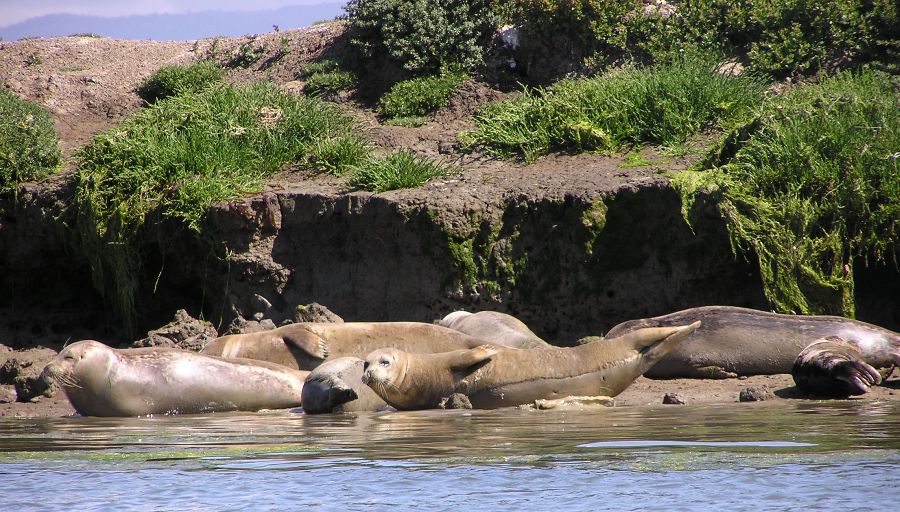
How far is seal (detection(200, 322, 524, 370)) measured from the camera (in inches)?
368

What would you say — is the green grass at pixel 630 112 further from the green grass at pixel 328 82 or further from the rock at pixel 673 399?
the rock at pixel 673 399

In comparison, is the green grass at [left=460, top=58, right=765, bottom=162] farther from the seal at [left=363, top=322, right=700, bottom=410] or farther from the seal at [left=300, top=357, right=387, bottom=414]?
the seal at [left=300, top=357, right=387, bottom=414]

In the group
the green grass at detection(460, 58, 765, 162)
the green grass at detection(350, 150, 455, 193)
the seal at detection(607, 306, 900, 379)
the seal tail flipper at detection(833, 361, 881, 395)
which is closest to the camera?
the seal tail flipper at detection(833, 361, 881, 395)

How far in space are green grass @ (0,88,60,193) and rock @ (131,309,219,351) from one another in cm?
322

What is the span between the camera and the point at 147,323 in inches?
494

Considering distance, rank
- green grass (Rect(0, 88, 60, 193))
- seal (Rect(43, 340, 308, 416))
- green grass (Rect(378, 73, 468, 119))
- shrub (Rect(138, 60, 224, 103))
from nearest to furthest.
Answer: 1. seal (Rect(43, 340, 308, 416))
2. green grass (Rect(0, 88, 60, 193))
3. green grass (Rect(378, 73, 468, 119))
4. shrub (Rect(138, 60, 224, 103))

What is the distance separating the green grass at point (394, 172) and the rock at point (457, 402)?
13.0 ft

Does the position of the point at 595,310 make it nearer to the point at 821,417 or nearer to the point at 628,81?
the point at 628,81

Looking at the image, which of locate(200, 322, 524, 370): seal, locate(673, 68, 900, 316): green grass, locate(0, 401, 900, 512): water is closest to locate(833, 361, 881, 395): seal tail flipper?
locate(0, 401, 900, 512): water

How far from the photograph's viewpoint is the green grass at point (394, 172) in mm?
11562

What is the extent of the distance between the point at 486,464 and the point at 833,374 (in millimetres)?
3938

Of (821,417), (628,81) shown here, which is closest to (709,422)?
(821,417)

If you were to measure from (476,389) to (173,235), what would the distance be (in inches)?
202

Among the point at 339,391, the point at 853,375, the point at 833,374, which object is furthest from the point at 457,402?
the point at 853,375
